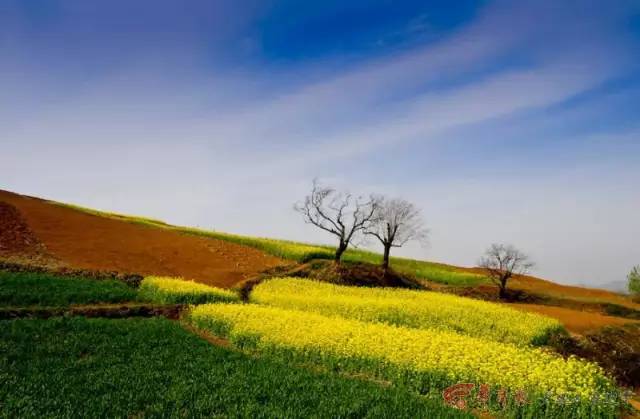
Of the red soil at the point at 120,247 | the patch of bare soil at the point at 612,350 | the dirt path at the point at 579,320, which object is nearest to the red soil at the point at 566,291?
the dirt path at the point at 579,320

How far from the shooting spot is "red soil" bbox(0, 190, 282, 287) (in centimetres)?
3538

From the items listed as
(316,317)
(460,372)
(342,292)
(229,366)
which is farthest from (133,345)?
(342,292)

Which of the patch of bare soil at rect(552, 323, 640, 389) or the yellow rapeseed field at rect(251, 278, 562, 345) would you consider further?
the yellow rapeseed field at rect(251, 278, 562, 345)

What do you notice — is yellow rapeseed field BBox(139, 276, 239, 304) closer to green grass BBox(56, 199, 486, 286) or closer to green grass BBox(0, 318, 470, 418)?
green grass BBox(0, 318, 470, 418)

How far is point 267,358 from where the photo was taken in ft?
56.2

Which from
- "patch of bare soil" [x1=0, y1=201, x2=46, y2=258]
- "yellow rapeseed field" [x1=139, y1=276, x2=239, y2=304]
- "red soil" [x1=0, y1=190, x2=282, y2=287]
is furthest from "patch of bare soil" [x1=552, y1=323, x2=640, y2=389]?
"patch of bare soil" [x1=0, y1=201, x2=46, y2=258]

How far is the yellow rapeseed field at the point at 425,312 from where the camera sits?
25969 mm

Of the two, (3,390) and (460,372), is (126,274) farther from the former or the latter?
(460,372)

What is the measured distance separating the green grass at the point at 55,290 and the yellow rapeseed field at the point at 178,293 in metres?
0.90

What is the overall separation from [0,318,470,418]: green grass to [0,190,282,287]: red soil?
17.9m

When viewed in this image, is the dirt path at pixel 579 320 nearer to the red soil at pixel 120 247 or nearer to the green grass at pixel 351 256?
the green grass at pixel 351 256

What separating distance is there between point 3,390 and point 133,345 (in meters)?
5.70

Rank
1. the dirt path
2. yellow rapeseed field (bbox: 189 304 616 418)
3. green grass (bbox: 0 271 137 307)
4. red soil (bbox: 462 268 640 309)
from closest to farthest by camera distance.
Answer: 1. yellow rapeseed field (bbox: 189 304 616 418)
2. green grass (bbox: 0 271 137 307)
3. the dirt path
4. red soil (bbox: 462 268 640 309)

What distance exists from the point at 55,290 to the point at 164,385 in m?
16.5
